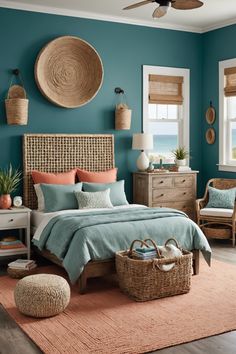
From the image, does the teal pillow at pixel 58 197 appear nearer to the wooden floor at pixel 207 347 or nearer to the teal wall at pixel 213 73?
the wooden floor at pixel 207 347

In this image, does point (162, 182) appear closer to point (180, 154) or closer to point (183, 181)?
point (183, 181)

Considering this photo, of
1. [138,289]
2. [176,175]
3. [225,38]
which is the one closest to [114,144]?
[176,175]

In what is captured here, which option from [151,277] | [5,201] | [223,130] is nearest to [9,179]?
[5,201]

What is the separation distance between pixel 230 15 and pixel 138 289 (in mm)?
4066

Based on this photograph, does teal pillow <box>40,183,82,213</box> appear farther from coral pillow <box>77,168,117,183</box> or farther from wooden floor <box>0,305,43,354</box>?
wooden floor <box>0,305,43,354</box>

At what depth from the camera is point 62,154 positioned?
21.0ft

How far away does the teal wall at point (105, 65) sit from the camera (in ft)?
20.0

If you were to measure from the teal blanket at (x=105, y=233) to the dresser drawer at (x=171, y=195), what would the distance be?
1251mm

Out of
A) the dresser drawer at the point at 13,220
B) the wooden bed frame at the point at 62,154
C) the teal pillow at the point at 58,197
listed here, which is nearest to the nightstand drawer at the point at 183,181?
the wooden bed frame at the point at 62,154

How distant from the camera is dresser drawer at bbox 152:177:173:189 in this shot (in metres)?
6.66

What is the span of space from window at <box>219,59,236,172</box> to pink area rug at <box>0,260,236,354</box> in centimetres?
274

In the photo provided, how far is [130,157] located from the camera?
6.98m

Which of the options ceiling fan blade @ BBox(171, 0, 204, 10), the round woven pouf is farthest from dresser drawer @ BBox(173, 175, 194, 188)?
the round woven pouf

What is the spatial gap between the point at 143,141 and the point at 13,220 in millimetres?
2053
